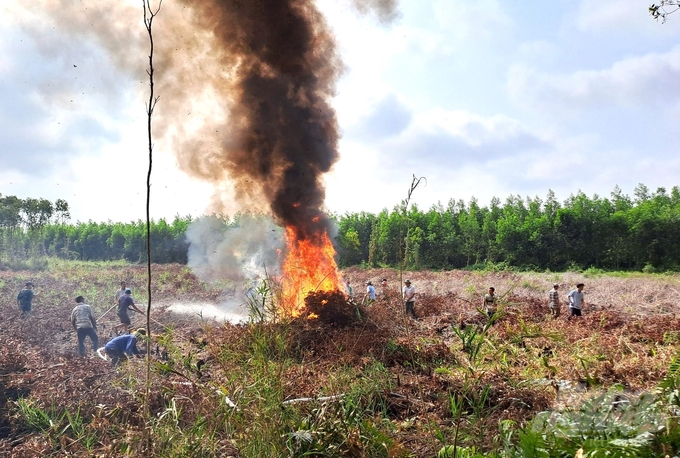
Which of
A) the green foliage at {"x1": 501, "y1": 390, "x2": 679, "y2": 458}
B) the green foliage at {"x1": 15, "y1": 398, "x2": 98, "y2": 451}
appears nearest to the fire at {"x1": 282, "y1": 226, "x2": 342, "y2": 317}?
the green foliage at {"x1": 15, "y1": 398, "x2": 98, "y2": 451}

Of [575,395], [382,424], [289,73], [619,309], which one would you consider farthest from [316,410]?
[619,309]

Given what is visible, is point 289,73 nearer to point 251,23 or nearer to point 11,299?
point 251,23

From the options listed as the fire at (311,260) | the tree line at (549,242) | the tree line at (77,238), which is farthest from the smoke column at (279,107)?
the tree line at (77,238)

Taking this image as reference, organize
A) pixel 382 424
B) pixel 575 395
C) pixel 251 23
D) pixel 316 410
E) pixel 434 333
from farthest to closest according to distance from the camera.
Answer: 1. pixel 251 23
2. pixel 434 333
3. pixel 575 395
4. pixel 382 424
5. pixel 316 410

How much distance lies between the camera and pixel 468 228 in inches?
1657

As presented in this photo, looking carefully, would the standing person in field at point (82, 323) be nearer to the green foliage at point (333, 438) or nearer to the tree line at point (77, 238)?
the green foliage at point (333, 438)

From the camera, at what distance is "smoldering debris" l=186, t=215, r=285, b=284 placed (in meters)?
18.9

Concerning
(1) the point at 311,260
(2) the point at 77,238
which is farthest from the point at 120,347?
(2) the point at 77,238

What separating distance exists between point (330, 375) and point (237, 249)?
58.1 feet

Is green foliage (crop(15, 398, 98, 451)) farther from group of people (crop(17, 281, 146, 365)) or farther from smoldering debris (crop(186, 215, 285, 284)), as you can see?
smoldering debris (crop(186, 215, 285, 284))

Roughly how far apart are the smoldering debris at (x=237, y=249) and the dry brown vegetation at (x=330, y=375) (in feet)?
17.7

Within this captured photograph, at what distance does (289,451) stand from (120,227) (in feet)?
209

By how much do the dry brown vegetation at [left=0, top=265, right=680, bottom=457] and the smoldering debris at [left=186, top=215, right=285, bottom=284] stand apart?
5409mm

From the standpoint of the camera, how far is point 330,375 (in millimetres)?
5316
